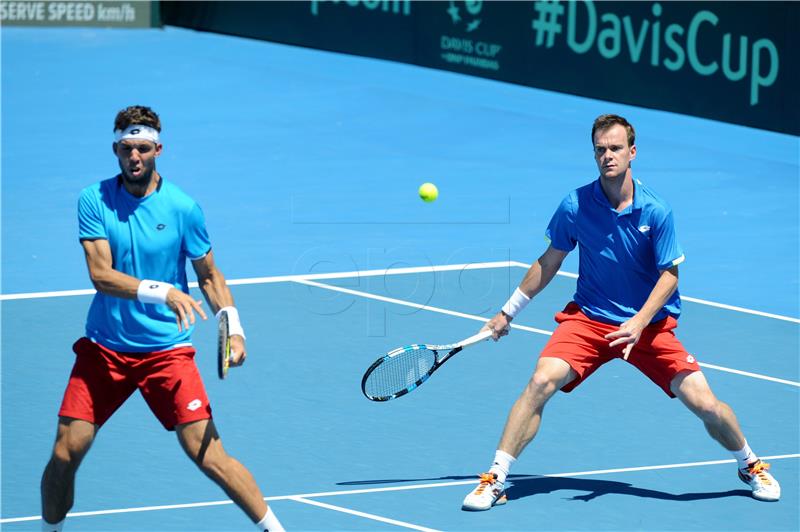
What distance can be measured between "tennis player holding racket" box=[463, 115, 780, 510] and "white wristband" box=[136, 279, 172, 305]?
201 cm

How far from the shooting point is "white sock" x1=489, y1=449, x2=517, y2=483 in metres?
8.26

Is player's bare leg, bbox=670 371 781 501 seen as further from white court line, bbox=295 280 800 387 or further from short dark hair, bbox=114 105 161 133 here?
short dark hair, bbox=114 105 161 133

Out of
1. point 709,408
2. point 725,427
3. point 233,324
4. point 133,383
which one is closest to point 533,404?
point 709,408

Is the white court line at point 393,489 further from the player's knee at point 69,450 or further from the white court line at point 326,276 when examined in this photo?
the white court line at point 326,276

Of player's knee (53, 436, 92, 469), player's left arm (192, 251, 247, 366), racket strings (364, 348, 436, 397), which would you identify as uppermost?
player's left arm (192, 251, 247, 366)

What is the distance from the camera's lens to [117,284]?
7.14 metres

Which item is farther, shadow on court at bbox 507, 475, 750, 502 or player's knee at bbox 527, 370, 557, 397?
shadow on court at bbox 507, 475, 750, 502

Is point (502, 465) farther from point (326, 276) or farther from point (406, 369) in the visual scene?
point (326, 276)

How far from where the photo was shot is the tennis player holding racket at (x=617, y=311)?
8.23 metres

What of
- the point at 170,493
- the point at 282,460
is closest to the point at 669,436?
the point at 282,460

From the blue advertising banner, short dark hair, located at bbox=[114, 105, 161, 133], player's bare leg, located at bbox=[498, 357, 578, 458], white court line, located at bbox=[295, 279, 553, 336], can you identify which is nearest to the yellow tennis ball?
white court line, located at bbox=[295, 279, 553, 336]

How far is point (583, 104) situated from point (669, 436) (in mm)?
10815

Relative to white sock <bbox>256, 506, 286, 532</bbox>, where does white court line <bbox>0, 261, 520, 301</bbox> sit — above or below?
above

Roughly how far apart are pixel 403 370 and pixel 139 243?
185cm
